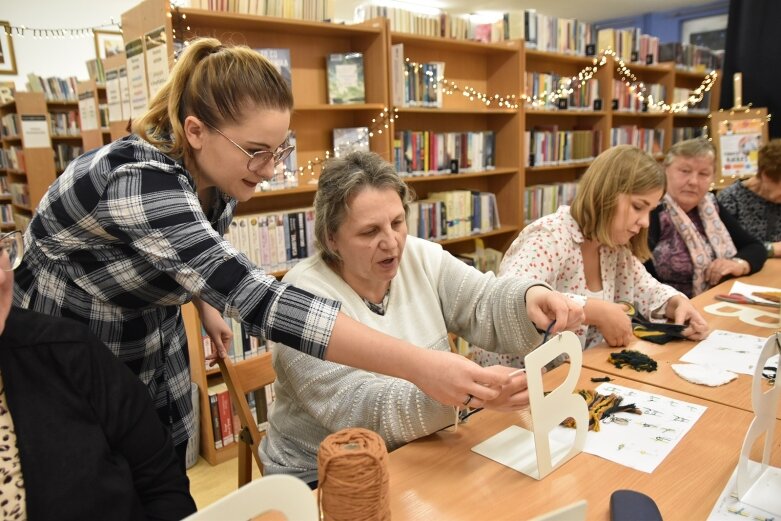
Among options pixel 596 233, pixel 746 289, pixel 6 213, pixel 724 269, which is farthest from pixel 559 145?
pixel 6 213

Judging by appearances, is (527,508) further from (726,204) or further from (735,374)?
(726,204)

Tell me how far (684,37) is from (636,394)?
7996 mm

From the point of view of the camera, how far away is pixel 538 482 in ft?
3.51

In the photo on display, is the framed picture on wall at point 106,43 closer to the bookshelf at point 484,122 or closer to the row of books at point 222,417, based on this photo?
the bookshelf at point 484,122

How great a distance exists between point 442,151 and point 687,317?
2.18 metres

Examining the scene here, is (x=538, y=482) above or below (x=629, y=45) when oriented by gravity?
below

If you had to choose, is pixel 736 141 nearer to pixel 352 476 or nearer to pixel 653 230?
pixel 653 230

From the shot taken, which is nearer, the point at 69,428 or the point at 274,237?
the point at 69,428

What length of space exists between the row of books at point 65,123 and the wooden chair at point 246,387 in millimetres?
5743

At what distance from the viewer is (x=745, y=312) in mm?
2152

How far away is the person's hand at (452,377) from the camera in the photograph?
0.99 meters

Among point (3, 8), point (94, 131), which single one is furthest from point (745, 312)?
point (3, 8)

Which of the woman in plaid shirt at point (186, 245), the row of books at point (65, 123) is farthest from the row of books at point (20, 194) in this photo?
the woman in plaid shirt at point (186, 245)

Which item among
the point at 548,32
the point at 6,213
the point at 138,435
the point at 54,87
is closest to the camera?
the point at 138,435
